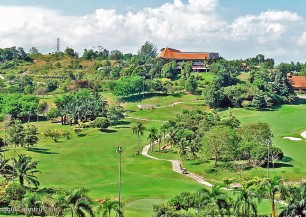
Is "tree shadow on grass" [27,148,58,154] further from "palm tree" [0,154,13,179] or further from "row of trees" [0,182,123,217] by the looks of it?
"row of trees" [0,182,123,217]

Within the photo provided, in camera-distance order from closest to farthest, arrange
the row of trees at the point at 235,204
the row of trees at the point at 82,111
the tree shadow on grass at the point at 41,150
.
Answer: the row of trees at the point at 235,204 < the tree shadow on grass at the point at 41,150 < the row of trees at the point at 82,111

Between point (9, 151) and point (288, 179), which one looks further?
point (9, 151)

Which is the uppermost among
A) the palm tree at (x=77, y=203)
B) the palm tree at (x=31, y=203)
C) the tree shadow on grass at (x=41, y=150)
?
the palm tree at (x=77, y=203)

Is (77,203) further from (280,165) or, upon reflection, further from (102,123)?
(102,123)

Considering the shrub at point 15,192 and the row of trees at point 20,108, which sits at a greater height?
the row of trees at point 20,108

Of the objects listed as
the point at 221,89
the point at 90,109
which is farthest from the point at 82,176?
the point at 221,89

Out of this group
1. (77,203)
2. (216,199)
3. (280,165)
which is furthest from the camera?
(280,165)

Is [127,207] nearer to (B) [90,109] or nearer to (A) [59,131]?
(A) [59,131]

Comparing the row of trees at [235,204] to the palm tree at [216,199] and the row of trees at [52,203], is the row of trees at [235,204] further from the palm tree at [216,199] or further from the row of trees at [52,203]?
the row of trees at [52,203]

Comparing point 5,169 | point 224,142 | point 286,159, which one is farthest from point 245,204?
point 286,159

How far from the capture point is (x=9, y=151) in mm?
123625

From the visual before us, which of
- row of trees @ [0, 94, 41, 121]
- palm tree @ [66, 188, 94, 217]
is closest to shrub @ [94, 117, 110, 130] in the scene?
row of trees @ [0, 94, 41, 121]

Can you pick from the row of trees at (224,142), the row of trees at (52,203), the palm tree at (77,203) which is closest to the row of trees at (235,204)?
the row of trees at (52,203)

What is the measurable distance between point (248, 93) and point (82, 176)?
10641 cm
